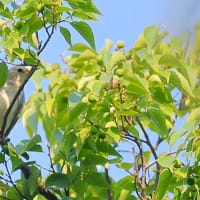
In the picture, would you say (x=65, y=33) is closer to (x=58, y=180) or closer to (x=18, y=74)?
(x=58, y=180)

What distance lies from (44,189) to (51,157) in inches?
5.7

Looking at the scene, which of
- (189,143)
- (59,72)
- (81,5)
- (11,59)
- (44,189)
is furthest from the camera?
(59,72)

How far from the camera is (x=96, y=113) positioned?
7.84 ft

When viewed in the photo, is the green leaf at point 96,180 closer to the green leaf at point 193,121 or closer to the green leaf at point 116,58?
the green leaf at point 116,58

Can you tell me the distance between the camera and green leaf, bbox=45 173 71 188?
8.71 feet

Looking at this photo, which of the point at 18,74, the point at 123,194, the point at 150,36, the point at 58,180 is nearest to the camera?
the point at 150,36

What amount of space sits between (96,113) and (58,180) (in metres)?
0.44

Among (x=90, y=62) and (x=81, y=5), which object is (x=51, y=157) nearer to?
(x=90, y=62)

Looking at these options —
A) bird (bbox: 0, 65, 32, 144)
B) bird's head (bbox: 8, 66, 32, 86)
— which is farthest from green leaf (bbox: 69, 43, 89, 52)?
bird's head (bbox: 8, 66, 32, 86)

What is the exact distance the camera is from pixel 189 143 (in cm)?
217

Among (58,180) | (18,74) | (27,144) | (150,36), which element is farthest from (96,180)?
(18,74)

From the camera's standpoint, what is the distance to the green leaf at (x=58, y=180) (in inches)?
105

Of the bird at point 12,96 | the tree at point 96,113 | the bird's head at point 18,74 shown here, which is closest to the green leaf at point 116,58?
the tree at point 96,113

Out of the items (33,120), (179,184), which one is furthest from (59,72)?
(179,184)
